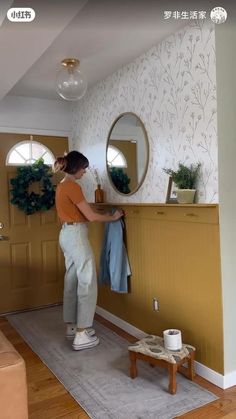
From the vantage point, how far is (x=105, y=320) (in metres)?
3.32

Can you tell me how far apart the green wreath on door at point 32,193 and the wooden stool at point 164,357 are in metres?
1.92

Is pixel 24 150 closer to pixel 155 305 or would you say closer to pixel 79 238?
pixel 79 238

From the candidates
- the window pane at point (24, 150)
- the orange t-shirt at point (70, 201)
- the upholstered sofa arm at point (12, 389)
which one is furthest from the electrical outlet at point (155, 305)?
the window pane at point (24, 150)

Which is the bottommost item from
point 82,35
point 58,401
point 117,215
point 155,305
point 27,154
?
point 58,401

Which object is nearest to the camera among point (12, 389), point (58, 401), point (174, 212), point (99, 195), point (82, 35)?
point (12, 389)

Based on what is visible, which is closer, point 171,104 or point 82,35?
point 82,35

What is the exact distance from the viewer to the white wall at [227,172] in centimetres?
204

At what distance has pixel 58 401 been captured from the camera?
6.68 ft

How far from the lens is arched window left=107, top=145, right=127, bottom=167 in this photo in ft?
9.72

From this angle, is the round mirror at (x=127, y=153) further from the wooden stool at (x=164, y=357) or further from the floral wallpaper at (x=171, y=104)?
the wooden stool at (x=164, y=357)

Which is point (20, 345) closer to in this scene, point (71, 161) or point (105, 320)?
point (105, 320)

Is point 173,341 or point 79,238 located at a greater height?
point 79,238

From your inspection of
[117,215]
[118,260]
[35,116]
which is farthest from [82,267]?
[35,116]

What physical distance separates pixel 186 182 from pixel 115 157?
101 cm
